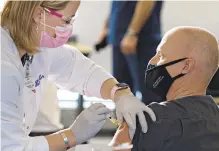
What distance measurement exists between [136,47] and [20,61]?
2.04 meters

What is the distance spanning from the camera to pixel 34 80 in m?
1.80

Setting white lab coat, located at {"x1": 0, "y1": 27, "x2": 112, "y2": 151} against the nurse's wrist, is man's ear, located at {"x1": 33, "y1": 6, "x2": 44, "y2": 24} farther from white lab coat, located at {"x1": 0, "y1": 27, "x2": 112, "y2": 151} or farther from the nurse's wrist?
the nurse's wrist

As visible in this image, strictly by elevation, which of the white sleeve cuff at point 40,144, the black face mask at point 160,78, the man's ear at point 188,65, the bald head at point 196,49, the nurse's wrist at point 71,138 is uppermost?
the bald head at point 196,49

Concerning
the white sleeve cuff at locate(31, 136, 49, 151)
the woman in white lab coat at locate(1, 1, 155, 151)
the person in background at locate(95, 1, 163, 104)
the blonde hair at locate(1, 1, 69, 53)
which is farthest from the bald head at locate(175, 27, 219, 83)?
the person in background at locate(95, 1, 163, 104)

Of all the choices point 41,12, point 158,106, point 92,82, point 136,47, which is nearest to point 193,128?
point 158,106

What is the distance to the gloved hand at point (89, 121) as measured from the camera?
67.0 inches

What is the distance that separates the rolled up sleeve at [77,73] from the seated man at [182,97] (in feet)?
0.66

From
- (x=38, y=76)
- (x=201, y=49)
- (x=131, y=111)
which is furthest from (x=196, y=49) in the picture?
(x=38, y=76)

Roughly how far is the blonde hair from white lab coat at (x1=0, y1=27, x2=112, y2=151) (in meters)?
0.03

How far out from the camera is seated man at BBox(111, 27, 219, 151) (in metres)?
1.64

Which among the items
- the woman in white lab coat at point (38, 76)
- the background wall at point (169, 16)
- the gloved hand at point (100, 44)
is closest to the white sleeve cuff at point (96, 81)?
the woman in white lab coat at point (38, 76)

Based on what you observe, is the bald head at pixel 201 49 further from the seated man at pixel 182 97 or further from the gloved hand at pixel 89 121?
the gloved hand at pixel 89 121

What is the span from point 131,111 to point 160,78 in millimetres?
243

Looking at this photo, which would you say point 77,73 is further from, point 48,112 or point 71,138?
point 48,112
